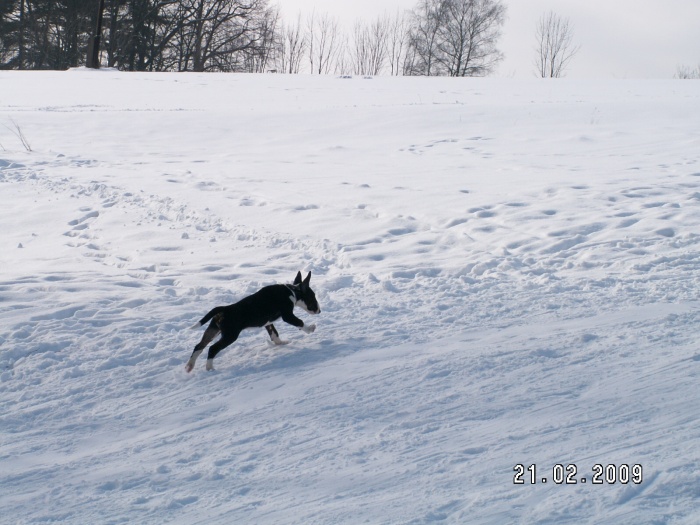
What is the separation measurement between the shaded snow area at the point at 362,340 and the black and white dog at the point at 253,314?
0.24m

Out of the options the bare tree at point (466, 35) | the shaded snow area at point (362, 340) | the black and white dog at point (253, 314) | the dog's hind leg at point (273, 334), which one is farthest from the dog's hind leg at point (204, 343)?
the bare tree at point (466, 35)

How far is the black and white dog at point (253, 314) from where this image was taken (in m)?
5.42

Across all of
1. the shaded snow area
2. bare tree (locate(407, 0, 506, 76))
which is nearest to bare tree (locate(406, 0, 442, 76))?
bare tree (locate(407, 0, 506, 76))

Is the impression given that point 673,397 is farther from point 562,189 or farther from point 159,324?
point 562,189

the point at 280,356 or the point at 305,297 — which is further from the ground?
the point at 305,297

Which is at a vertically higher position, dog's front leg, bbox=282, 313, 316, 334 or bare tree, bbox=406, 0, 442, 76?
bare tree, bbox=406, 0, 442, 76

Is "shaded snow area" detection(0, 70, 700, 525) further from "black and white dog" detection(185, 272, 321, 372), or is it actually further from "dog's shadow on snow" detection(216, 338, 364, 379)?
"black and white dog" detection(185, 272, 321, 372)

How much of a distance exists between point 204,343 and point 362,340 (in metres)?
1.44

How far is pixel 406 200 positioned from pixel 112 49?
137 feet

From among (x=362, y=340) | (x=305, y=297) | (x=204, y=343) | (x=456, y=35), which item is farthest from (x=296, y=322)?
(x=456, y=35)

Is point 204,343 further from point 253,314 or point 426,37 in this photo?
point 426,37

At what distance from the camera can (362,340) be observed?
20.1 feet

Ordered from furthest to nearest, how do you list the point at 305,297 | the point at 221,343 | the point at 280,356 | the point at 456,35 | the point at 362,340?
the point at 456,35
the point at 362,340
the point at 305,297
the point at 280,356
the point at 221,343

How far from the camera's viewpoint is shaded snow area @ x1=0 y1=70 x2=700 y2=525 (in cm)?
391
